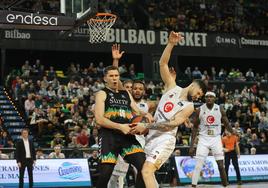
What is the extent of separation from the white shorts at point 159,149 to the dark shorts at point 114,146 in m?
0.47

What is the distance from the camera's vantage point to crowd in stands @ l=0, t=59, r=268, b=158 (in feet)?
76.8

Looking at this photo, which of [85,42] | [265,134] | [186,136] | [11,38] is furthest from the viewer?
[85,42]

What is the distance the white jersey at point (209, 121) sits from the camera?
577 inches

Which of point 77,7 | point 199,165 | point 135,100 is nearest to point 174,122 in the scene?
point 135,100

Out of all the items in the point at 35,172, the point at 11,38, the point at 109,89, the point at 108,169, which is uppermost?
the point at 11,38

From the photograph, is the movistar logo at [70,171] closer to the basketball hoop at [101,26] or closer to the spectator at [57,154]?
the spectator at [57,154]

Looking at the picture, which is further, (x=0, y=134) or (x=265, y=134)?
(x=265, y=134)

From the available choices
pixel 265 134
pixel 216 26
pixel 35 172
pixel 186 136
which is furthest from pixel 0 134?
pixel 216 26

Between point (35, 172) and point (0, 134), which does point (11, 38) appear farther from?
point (35, 172)

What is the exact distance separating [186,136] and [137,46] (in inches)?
381

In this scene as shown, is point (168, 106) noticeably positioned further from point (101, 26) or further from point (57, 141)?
point (57, 141)

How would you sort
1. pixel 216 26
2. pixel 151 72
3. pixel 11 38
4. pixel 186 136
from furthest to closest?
pixel 216 26 → pixel 151 72 → pixel 11 38 → pixel 186 136

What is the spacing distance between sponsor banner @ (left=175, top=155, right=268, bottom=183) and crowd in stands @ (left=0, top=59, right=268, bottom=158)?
76cm

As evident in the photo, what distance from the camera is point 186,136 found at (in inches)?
1009
